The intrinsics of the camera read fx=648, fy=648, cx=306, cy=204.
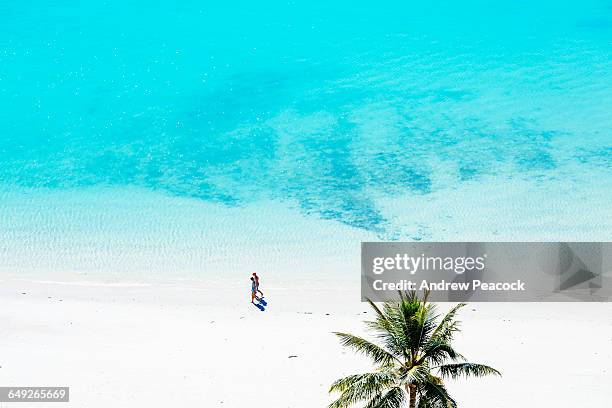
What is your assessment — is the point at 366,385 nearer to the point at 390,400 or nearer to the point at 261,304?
the point at 390,400

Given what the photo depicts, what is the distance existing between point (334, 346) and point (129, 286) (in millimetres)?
9944

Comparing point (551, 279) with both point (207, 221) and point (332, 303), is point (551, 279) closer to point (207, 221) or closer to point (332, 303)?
point (332, 303)

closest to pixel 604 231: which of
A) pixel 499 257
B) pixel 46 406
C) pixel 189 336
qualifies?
pixel 499 257

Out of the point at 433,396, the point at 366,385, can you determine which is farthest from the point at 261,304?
the point at 433,396

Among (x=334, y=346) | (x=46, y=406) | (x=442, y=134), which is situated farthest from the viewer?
(x=442, y=134)

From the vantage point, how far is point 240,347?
677 inches

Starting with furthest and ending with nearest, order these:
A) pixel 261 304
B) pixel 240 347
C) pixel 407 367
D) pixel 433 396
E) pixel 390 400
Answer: pixel 261 304 → pixel 240 347 → pixel 407 367 → pixel 390 400 → pixel 433 396

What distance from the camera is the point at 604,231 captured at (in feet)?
98.0

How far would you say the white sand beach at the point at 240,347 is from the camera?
14.4m

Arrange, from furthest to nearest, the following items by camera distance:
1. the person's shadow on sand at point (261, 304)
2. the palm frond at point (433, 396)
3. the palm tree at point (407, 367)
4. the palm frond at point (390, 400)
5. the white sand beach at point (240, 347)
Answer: the person's shadow on sand at point (261, 304) < the white sand beach at point (240, 347) < the palm frond at point (390, 400) < the palm tree at point (407, 367) < the palm frond at point (433, 396)

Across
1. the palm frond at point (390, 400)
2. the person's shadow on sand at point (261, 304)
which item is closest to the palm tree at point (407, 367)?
the palm frond at point (390, 400)

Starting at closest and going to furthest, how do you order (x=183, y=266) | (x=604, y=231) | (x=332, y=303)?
(x=332, y=303) < (x=183, y=266) < (x=604, y=231)

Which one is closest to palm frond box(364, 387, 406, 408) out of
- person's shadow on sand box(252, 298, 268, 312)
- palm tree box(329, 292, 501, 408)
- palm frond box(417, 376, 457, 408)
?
palm tree box(329, 292, 501, 408)

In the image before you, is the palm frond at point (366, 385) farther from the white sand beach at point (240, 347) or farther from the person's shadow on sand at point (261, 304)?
the person's shadow on sand at point (261, 304)
